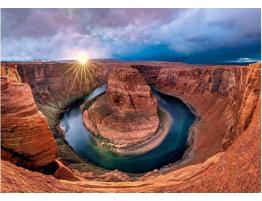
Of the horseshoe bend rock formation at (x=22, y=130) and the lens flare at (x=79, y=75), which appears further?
the lens flare at (x=79, y=75)

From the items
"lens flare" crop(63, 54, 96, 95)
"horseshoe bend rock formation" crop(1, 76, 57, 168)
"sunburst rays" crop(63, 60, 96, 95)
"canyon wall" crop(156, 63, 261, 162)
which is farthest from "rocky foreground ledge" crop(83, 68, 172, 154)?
"lens flare" crop(63, 54, 96, 95)

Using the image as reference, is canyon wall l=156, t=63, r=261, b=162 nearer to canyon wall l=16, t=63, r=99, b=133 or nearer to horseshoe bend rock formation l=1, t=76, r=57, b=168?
horseshoe bend rock formation l=1, t=76, r=57, b=168

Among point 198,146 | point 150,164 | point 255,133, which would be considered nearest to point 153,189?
point 255,133

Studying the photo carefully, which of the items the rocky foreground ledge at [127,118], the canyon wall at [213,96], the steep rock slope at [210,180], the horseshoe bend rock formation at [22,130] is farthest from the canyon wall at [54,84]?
the steep rock slope at [210,180]

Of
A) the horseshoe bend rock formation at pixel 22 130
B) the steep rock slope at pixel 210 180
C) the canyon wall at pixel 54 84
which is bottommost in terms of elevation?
the steep rock slope at pixel 210 180

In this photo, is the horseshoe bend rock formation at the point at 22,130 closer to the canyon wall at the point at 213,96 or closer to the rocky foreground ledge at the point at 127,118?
the canyon wall at the point at 213,96

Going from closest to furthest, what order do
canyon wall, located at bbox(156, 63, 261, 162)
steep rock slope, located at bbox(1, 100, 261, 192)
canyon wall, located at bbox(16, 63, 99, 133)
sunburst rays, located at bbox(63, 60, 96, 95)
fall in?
steep rock slope, located at bbox(1, 100, 261, 192)
canyon wall, located at bbox(156, 63, 261, 162)
canyon wall, located at bbox(16, 63, 99, 133)
sunburst rays, located at bbox(63, 60, 96, 95)
